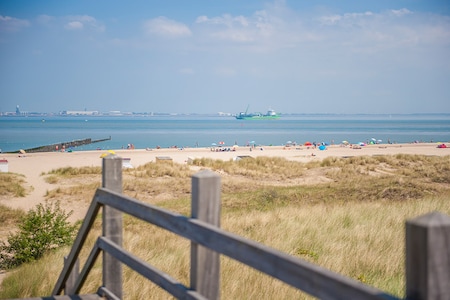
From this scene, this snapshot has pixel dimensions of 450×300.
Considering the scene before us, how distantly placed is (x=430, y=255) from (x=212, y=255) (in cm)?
146

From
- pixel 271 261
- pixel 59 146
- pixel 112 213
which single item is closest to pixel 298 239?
pixel 112 213

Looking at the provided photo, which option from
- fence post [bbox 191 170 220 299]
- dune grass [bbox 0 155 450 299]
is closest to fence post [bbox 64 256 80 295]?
dune grass [bbox 0 155 450 299]

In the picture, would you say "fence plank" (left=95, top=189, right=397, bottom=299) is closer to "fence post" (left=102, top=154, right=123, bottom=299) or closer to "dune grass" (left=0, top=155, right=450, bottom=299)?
"fence post" (left=102, top=154, right=123, bottom=299)

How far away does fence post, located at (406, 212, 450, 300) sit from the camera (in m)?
1.62

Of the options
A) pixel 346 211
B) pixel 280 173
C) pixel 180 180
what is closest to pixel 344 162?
pixel 280 173

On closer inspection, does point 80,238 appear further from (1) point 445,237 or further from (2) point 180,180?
(2) point 180,180

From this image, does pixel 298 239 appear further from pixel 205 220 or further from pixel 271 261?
pixel 271 261

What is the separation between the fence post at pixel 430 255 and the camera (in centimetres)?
162

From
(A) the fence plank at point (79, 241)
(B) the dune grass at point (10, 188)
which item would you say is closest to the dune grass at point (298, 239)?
(A) the fence plank at point (79, 241)

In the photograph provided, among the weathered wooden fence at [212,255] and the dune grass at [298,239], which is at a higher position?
the weathered wooden fence at [212,255]

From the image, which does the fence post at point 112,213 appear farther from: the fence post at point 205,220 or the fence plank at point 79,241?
the fence post at point 205,220

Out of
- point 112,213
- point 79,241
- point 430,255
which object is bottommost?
point 79,241

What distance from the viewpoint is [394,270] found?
6.31 m

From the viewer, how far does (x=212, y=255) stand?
9.51ft
